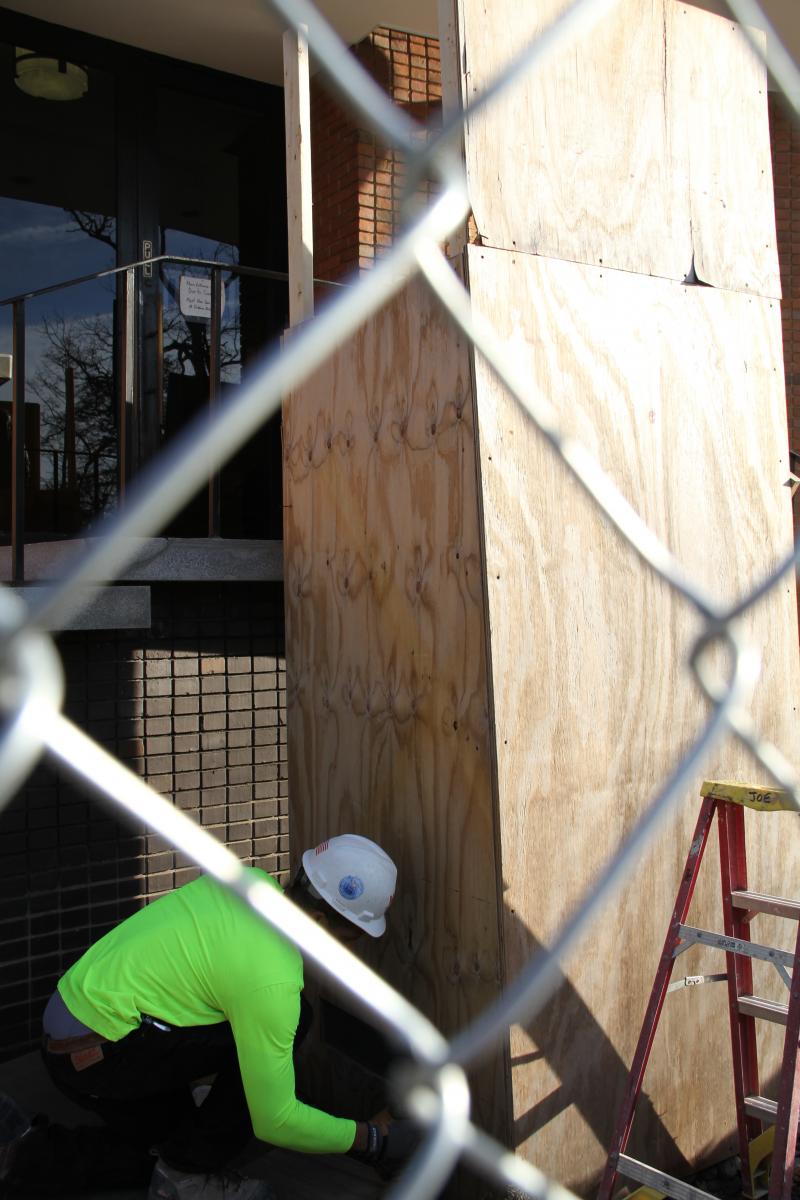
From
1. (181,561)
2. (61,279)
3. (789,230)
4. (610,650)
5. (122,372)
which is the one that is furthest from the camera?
(789,230)

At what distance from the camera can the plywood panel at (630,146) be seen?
128 inches

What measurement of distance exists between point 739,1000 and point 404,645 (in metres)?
1.45

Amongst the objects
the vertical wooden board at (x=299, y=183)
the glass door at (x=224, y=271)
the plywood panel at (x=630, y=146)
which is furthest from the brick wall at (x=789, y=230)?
the vertical wooden board at (x=299, y=183)

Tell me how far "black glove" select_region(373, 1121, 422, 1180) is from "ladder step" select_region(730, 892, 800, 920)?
117 centimetres

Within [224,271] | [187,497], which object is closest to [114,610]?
[224,271]

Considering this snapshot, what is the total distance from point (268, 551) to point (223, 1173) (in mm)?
2837

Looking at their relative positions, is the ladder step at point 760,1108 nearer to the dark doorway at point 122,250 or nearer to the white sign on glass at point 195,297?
the dark doorway at point 122,250

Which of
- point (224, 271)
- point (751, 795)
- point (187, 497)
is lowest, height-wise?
point (751, 795)

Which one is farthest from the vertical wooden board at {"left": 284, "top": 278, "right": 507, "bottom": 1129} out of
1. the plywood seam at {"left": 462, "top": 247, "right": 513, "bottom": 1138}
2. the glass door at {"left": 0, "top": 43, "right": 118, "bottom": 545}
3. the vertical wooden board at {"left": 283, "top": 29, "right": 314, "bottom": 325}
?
the glass door at {"left": 0, "top": 43, "right": 118, "bottom": 545}

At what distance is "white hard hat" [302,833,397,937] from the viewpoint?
304cm

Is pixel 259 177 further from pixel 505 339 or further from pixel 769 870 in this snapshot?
pixel 769 870

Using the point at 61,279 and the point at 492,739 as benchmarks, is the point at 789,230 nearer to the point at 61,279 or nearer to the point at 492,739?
the point at 61,279

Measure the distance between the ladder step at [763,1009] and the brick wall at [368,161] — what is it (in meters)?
5.00

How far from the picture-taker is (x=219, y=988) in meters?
2.93
